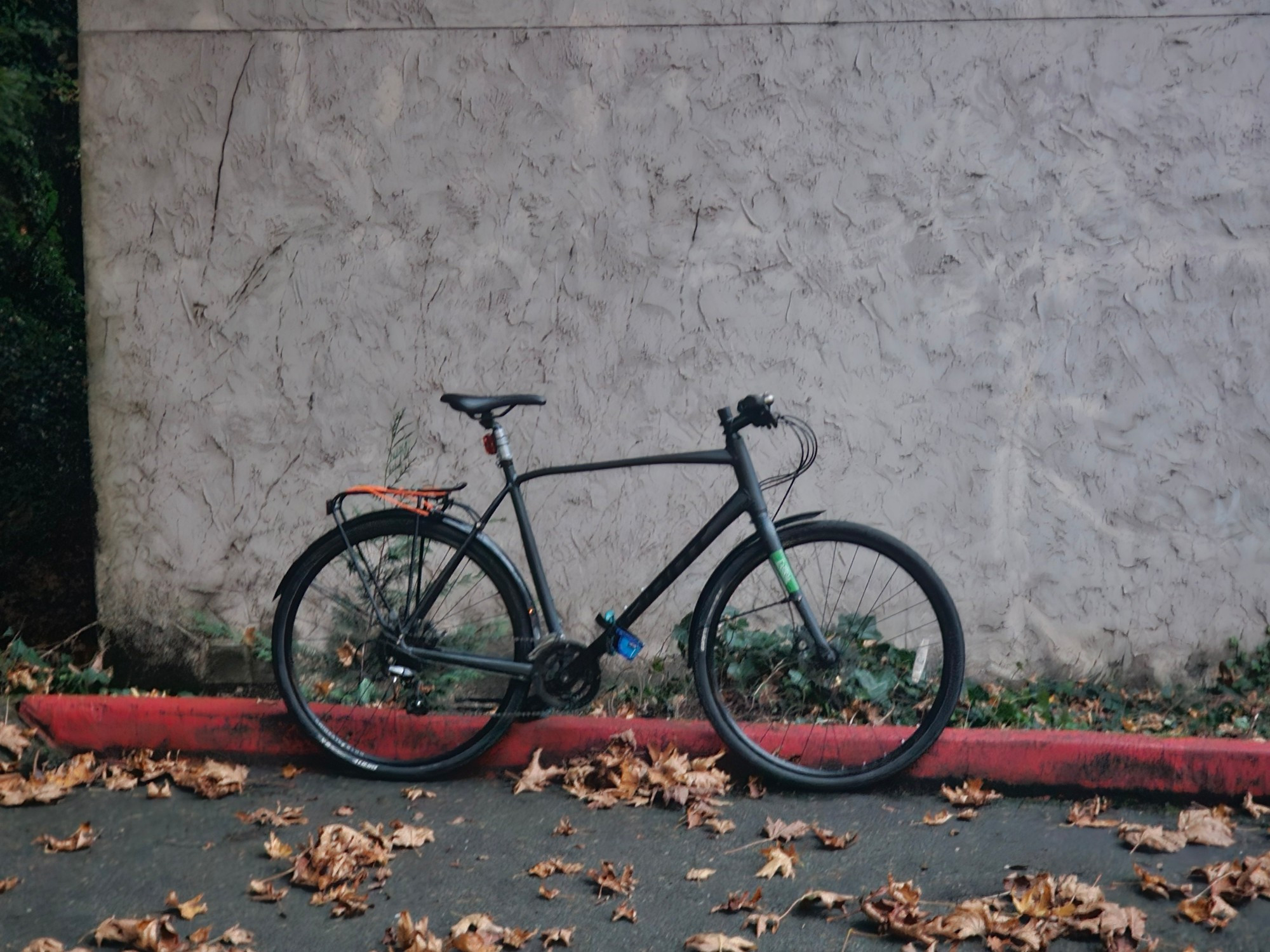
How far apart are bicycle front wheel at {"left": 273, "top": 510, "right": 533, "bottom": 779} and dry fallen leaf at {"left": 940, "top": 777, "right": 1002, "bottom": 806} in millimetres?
1495

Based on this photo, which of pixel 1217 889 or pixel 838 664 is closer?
pixel 1217 889

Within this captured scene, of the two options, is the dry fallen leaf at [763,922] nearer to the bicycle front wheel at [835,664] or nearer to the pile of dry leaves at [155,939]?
the bicycle front wheel at [835,664]

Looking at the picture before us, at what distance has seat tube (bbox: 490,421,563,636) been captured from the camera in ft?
12.6

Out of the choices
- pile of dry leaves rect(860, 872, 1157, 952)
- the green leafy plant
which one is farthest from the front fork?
the green leafy plant

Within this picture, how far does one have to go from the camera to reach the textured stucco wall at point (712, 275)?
4.42 m

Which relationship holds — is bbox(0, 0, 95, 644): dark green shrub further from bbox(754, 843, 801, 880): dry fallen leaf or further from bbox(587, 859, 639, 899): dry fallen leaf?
bbox(754, 843, 801, 880): dry fallen leaf

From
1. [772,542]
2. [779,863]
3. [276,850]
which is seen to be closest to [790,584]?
[772,542]

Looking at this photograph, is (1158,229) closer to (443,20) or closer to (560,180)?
(560,180)

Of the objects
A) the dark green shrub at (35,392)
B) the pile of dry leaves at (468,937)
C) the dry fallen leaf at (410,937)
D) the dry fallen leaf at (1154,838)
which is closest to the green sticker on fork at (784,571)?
the dry fallen leaf at (1154,838)

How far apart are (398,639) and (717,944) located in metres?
1.67

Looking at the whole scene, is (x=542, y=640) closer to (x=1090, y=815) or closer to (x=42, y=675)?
(x=1090, y=815)

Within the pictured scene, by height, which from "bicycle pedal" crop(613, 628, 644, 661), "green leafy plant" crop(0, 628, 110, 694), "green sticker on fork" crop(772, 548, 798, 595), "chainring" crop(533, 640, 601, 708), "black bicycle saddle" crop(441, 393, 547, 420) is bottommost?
"green leafy plant" crop(0, 628, 110, 694)

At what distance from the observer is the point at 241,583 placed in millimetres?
4637

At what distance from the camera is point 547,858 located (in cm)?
325
